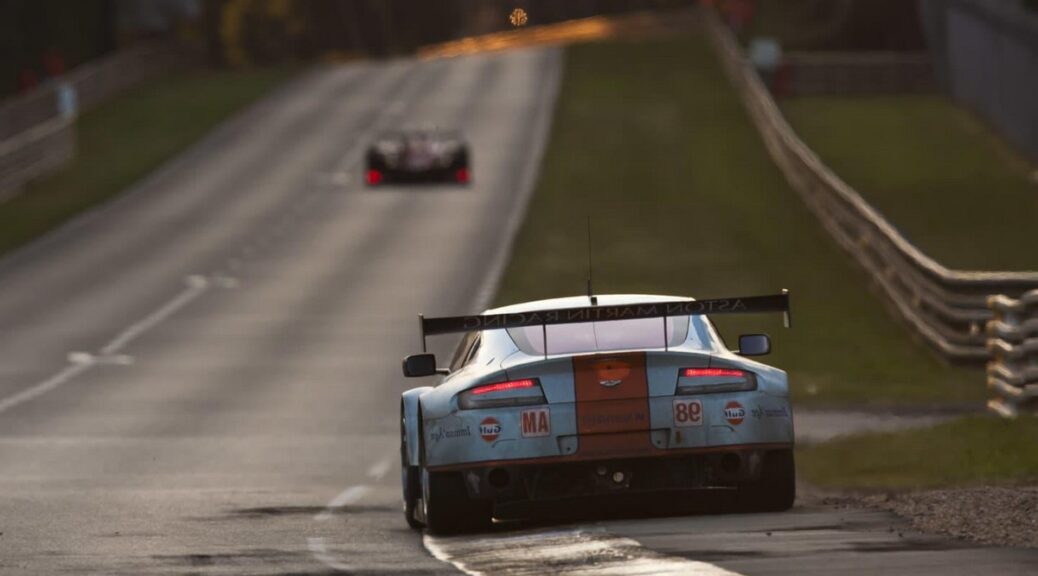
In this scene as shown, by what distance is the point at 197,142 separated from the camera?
65750 mm

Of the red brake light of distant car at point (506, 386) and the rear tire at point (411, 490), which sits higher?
the red brake light of distant car at point (506, 386)

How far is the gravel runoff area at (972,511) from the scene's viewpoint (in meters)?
10.9

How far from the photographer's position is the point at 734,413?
12.3m

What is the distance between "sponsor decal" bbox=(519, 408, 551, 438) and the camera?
12.2 meters

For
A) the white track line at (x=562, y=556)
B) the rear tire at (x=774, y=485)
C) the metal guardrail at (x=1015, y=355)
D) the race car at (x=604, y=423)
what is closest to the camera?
the white track line at (x=562, y=556)

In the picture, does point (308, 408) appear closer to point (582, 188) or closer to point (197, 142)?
point (582, 188)

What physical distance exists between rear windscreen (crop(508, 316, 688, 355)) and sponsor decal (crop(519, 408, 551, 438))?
45 centimetres

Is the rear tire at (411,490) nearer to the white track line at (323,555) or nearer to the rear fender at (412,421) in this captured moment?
the rear fender at (412,421)

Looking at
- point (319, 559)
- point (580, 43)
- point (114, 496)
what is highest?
point (319, 559)

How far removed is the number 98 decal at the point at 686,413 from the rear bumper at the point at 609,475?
6.2 inches

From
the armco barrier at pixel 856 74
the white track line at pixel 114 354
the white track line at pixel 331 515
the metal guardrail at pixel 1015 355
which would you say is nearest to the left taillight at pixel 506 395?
the white track line at pixel 331 515

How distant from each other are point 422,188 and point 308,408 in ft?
100

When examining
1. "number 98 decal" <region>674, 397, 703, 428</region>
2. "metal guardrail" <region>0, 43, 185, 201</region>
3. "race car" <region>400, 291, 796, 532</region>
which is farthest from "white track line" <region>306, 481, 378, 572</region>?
"metal guardrail" <region>0, 43, 185, 201</region>

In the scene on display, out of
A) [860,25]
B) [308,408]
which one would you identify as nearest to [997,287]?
[308,408]
